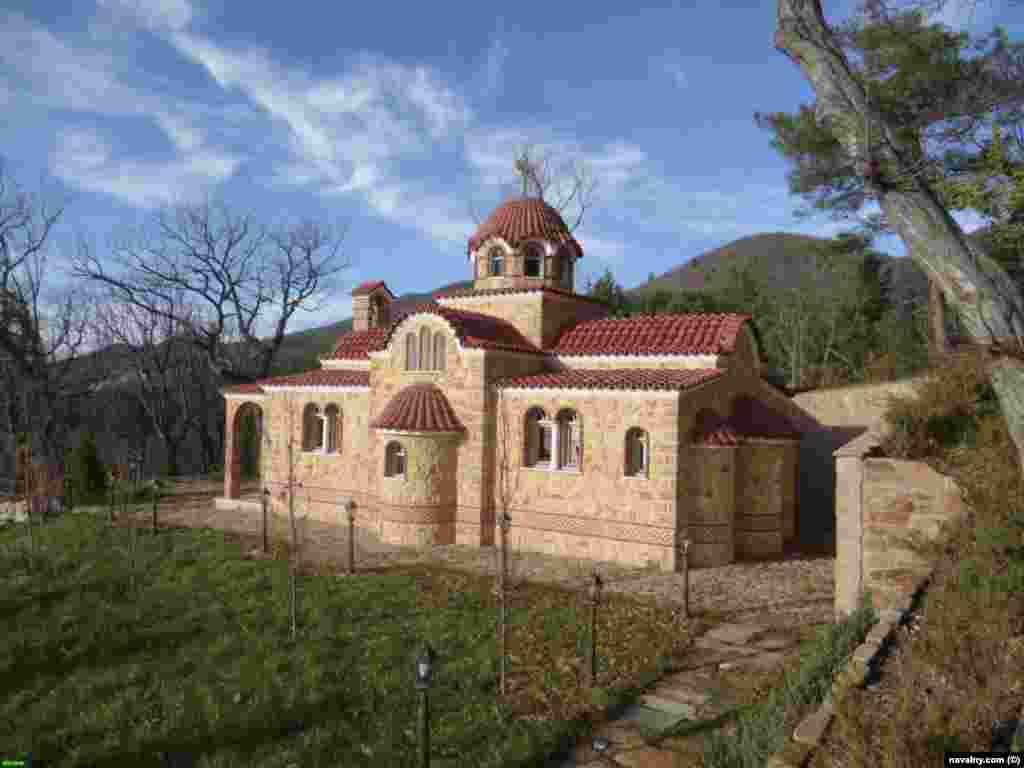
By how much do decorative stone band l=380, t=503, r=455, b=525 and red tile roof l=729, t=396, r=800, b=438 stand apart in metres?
6.82

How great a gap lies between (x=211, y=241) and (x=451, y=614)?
78.5 ft

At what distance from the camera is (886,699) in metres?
5.17

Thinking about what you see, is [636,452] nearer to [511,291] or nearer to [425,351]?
[511,291]

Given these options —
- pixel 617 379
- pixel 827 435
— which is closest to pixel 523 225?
pixel 617 379

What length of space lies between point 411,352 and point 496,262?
11.7 feet

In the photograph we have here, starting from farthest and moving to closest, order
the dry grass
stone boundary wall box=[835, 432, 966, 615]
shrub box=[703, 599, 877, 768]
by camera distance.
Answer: stone boundary wall box=[835, 432, 966, 615], shrub box=[703, 599, 877, 768], the dry grass

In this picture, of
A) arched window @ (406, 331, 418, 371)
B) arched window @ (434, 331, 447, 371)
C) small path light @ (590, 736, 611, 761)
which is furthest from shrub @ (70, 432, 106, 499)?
small path light @ (590, 736, 611, 761)

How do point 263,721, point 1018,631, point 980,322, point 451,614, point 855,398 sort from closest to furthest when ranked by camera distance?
point 1018,631 → point 980,322 → point 263,721 → point 451,614 → point 855,398

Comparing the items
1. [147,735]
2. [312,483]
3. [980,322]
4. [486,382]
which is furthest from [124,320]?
[980,322]

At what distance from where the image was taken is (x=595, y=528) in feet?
46.5

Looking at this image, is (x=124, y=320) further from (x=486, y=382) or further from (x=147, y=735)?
(x=147, y=735)

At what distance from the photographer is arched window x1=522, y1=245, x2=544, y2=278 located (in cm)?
1771

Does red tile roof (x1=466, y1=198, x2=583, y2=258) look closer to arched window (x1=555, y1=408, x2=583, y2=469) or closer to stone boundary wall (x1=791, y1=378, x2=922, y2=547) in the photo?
arched window (x1=555, y1=408, x2=583, y2=469)

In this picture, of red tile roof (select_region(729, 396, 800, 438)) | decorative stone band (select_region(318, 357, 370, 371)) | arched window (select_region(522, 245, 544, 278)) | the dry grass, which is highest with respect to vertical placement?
arched window (select_region(522, 245, 544, 278))
